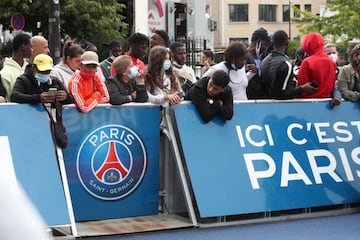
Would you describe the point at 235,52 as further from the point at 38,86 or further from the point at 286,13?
the point at 286,13

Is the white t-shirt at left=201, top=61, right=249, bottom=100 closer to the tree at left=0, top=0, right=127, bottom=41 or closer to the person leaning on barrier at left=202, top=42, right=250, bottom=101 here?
the person leaning on barrier at left=202, top=42, right=250, bottom=101

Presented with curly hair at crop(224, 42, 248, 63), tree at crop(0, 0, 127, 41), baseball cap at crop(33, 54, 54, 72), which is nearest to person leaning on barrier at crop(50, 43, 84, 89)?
baseball cap at crop(33, 54, 54, 72)

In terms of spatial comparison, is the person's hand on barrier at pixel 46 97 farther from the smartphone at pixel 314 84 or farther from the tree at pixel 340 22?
the tree at pixel 340 22

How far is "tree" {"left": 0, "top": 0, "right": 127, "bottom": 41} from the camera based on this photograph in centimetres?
2897

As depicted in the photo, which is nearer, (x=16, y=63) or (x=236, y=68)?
(x=16, y=63)

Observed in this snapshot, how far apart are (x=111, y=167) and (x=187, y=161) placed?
0.84 metres

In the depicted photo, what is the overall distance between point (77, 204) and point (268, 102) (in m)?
2.52

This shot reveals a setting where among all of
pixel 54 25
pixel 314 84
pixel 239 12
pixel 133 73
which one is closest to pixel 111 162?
pixel 133 73

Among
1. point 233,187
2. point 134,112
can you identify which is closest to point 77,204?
point 134,112

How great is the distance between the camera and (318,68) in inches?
354

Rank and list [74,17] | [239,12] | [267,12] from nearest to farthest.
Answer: [74,17] → [239,12] → [267,12]

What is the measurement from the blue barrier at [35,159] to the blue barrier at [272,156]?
151cm

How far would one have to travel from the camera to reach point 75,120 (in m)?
7.75

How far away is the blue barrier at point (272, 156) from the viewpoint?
320 inches
